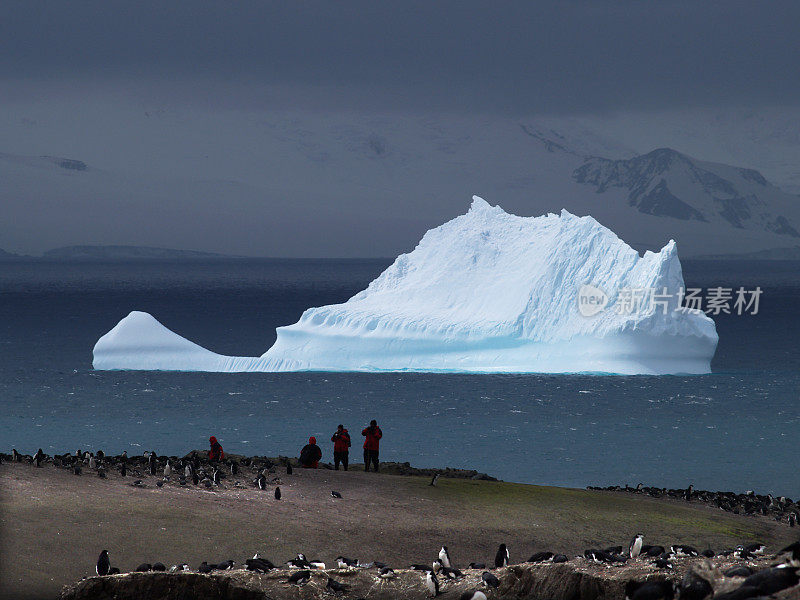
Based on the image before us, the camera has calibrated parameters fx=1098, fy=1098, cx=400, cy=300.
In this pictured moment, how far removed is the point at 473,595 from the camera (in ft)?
36.7

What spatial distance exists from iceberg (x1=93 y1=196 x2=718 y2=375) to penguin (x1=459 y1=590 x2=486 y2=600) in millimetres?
31406

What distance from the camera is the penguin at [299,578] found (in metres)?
A: 12.2

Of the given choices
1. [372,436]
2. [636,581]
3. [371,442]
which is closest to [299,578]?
[636,581]

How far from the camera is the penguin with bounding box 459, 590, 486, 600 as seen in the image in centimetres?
1110

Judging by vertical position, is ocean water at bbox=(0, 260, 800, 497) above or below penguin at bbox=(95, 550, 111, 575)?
above

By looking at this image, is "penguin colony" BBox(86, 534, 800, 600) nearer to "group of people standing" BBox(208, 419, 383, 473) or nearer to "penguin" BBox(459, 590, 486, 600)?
"penguin" BBox(459, 590, 486, 600)

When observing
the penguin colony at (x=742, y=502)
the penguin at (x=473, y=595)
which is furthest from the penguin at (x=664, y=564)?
the penguin colony at (x=742, y=502)

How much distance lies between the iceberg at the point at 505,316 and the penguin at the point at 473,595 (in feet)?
103

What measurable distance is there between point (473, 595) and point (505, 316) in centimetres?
3274

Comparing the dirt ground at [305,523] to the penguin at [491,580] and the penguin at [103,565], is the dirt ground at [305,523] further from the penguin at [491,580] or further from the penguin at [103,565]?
the penguin at [491,580]

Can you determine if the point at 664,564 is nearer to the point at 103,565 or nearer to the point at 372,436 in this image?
the point at 103,565

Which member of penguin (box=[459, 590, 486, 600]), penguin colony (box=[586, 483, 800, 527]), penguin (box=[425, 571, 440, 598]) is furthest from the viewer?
penguin colony (box=[586, 483, 800, 527])

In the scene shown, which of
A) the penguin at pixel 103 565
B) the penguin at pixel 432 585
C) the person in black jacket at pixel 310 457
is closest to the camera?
the penguin at pixel 432 585

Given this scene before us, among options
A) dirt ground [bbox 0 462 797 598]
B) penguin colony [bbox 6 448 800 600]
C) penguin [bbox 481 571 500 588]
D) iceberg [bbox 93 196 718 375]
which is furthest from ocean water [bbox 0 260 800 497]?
penguin [bbox 481 571 500 588]
